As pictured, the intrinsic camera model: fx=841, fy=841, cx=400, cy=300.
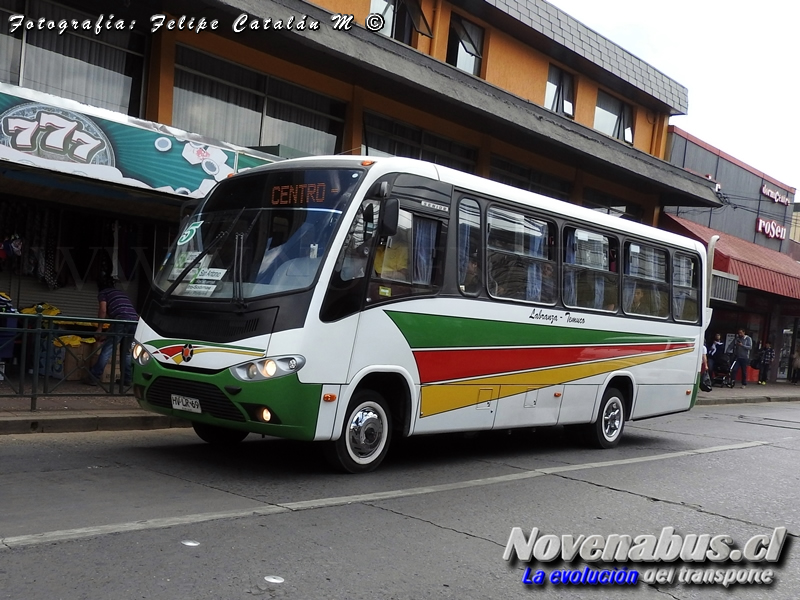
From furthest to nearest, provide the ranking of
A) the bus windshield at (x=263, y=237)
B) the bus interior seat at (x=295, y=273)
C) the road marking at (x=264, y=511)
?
the bus windshield at (x=263, y=237) → the bus interior seat at (x=295, y=273) → the road marking at (x=264, y=511)

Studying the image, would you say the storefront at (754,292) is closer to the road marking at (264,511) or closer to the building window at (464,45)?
the building window at (464,45)

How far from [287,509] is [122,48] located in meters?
9.73

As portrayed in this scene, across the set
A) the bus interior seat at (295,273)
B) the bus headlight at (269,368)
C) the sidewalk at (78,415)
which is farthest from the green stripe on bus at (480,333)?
the sidewalk at (78,415)

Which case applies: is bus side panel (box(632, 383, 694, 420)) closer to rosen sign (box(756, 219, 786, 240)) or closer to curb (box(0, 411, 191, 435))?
curb (box(0, 411, 191, 435))

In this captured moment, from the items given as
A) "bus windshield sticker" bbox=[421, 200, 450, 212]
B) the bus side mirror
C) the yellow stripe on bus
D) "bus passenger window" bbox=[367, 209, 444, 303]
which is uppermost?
"bus windshield sticker" bbox=[421, 200, 450, 212]

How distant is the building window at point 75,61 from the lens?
12023mm

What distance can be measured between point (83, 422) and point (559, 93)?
643 inches

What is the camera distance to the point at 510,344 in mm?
9273

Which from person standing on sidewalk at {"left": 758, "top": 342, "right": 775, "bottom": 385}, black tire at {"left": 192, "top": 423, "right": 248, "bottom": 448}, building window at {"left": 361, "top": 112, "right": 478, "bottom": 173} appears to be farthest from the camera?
person standing on sidewalk at {"left": 758, "top": 342, "right": 775, "bottom": 385}

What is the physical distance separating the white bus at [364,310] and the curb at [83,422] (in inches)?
54.6

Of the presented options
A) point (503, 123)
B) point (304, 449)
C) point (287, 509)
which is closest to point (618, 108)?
point (503, 123)

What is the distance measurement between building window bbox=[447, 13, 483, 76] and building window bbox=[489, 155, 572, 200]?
7.70ft

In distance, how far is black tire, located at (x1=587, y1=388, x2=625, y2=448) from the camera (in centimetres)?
→ 1112

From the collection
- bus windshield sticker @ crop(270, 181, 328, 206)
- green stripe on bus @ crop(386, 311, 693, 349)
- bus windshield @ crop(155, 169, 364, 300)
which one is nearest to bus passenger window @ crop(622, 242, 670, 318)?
green stripe on bus @ crop(386, 311, 693, 349)
